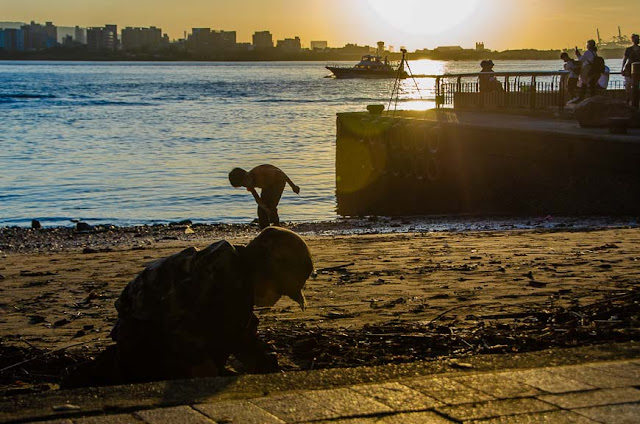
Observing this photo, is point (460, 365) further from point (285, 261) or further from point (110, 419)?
point (110, 419)

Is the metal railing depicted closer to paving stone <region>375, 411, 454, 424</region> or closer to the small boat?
paving stone <region>375, 411, 454, 424</region>

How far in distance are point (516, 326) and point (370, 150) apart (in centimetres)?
1983

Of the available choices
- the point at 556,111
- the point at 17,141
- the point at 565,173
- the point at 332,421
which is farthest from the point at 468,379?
the point at 17,141

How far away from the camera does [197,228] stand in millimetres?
19672

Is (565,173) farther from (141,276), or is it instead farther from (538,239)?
(141,276)

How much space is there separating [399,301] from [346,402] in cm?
380

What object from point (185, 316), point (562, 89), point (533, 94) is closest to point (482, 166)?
point (562, 89)

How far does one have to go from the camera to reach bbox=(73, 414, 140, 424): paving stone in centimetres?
409

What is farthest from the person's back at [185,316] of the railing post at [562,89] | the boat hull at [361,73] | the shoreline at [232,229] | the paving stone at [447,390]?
the boat hull at [361,73]

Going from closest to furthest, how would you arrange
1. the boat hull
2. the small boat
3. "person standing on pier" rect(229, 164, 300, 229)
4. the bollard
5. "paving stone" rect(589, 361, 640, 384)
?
"paving stone" rect(589, 361, 640, 384)
"person standing on pier" rect(229, 164, 300, 229)
the bollard
the small boat
the boat hull

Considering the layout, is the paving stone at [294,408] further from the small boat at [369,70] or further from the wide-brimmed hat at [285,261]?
the small boat at [369,70]

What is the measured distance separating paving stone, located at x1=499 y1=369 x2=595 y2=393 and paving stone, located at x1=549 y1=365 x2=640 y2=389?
1.7 inches

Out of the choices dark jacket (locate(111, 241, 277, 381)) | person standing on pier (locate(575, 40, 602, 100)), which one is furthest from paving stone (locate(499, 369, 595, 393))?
person standing on pier (locate(575, 40, 602, 100))

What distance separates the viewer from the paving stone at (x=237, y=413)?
4.09m
